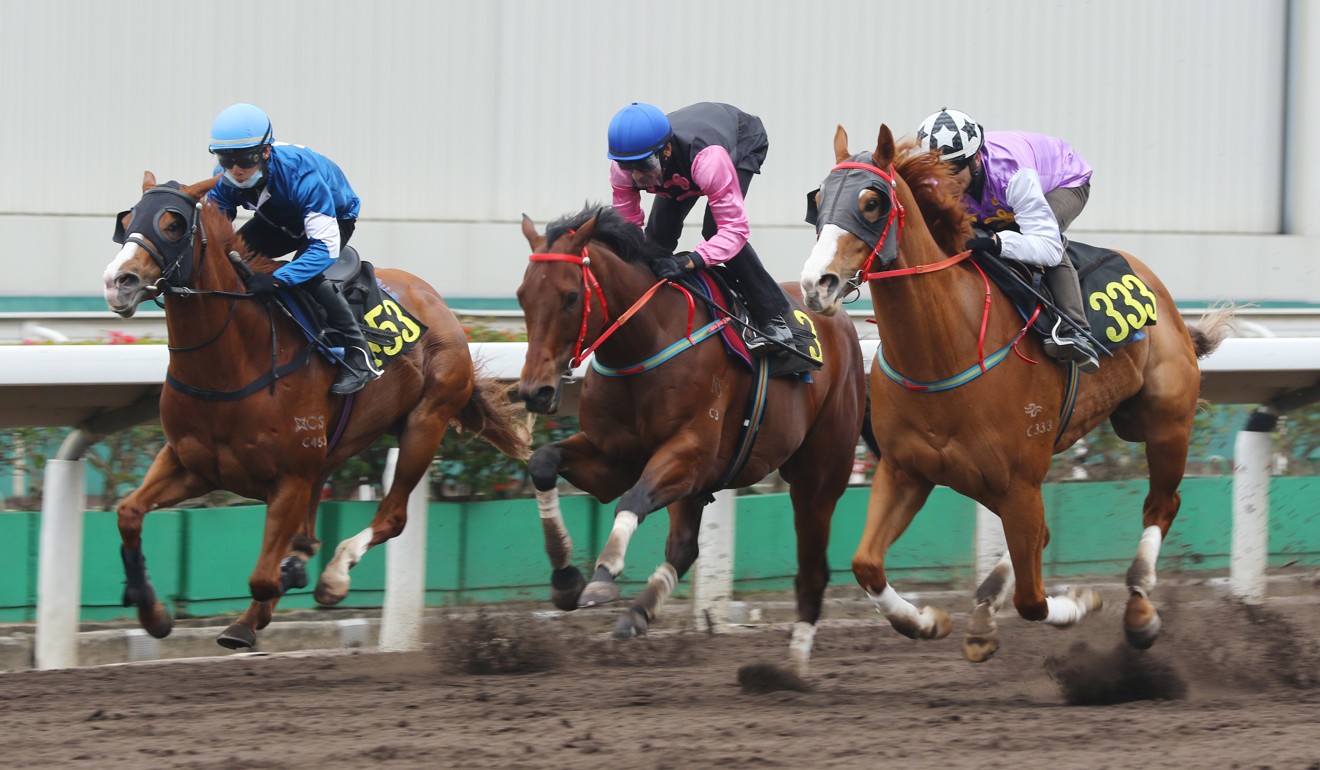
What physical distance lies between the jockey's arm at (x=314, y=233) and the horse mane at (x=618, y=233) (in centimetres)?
90

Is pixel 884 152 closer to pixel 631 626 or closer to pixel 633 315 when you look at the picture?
pixel 633 315

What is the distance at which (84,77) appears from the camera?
12.4 m

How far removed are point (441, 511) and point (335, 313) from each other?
1.28 m

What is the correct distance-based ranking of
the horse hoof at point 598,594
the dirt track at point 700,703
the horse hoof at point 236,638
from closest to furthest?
the dirt track at point 700,703 → the horse hoof at point 598,594 → the horse hoof at point 236,638

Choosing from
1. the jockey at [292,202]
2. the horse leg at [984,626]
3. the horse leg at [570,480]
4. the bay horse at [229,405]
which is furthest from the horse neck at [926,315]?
the bay horse at [229,405]

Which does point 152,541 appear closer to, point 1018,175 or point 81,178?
point 1018,175

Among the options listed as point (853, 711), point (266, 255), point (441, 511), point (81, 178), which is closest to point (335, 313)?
point (266, 255)

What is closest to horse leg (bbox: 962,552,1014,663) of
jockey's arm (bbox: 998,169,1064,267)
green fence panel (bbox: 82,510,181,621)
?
jockey's arm (bbox: 998,169,1064,267)

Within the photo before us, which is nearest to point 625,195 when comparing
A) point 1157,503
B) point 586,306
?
point 586,306

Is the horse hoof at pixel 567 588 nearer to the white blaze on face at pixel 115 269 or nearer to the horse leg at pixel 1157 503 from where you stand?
the white blaze on face at pixel 115 269

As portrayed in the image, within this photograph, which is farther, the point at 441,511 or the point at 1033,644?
the point at 441,511

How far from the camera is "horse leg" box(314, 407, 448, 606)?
6035 millimetres

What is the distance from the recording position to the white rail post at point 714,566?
7.15 m

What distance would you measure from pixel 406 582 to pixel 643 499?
164 cm
